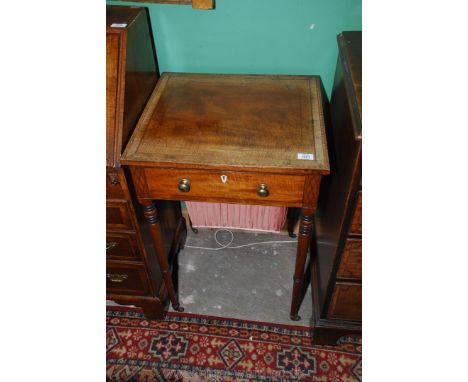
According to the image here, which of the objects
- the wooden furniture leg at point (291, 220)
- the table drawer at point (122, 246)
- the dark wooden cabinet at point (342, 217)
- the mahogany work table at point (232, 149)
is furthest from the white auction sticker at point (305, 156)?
the wooden furniture leg at point (291, 220)

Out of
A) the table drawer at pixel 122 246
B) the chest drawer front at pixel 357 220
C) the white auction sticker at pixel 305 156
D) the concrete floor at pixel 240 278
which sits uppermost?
the white auction sticker at pixel 305 156

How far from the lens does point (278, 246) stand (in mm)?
2211

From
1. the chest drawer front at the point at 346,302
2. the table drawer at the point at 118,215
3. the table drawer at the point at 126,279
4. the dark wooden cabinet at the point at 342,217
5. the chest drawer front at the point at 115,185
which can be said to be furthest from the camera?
the table drawer at the point at 126,279

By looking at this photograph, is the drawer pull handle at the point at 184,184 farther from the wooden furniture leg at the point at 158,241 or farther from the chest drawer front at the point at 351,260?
the chest drawer front at the point at 351,260

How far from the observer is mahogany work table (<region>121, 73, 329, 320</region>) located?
122 centimetres

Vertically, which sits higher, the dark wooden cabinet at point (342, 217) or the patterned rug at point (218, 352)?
the dark wooden cabinet at point (342, 217)

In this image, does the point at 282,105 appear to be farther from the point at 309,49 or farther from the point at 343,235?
the point at 343,235

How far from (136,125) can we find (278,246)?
121 cm

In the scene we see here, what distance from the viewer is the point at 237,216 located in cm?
216

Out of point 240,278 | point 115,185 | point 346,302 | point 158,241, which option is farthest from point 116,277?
point 346,302

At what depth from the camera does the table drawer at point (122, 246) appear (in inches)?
59.1

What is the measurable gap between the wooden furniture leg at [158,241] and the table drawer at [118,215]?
68 mm

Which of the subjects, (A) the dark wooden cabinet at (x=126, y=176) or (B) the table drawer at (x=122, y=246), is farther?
(B) the table drawer at (x=122, y=246)

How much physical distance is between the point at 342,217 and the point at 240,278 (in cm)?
97
